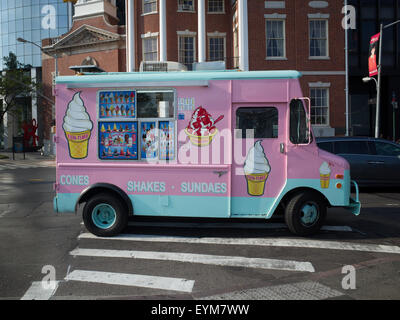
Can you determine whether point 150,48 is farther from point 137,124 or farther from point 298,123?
point 298,123

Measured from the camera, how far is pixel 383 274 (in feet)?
16.1

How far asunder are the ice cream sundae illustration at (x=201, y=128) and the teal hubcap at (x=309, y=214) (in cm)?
209

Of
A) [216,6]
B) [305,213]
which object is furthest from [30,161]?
[305,213]

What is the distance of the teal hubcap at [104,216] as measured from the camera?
6.83 meters

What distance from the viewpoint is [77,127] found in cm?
683

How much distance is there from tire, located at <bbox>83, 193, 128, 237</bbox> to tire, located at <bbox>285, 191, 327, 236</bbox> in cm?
298

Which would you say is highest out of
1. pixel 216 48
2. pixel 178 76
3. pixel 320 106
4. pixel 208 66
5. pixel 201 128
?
pixel 216 48

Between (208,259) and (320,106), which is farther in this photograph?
(320,106)

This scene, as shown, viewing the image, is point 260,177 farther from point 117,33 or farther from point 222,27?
point 117,33

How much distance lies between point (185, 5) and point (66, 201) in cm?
2359

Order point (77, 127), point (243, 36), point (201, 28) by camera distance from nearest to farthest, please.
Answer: point (77, 127) → point (243, 36) → point (201, 28)

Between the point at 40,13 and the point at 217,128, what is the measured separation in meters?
57.9

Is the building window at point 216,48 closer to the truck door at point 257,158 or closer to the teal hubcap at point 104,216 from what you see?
the truck door at point 257,158
